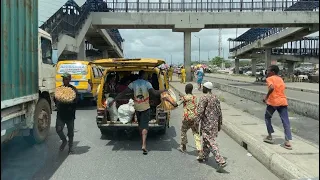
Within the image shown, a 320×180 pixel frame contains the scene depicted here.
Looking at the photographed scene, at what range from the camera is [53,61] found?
9.38 m

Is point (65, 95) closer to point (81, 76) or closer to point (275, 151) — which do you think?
point (275, 151)

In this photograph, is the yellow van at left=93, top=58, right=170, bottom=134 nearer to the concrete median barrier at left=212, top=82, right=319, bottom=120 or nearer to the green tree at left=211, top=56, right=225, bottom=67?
the concrete median barrier at left=212, top=82, right=319, bottom=120

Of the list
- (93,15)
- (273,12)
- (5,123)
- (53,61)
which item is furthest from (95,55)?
(5,123)

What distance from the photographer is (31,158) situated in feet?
22.2

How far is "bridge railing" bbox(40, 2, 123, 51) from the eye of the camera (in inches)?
860

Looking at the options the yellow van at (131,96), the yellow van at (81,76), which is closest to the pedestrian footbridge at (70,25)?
the yellow van at (81,76)

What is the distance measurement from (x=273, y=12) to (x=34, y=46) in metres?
29.6

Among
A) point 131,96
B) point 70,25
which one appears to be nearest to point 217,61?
point 70,25

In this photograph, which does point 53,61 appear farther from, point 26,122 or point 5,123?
point 5,123

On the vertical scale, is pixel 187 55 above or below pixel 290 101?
above

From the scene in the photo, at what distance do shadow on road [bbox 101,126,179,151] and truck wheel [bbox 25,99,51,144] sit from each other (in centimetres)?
144

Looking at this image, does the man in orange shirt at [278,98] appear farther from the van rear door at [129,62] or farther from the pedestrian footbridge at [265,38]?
the pedestrian footbridge at [265,38]

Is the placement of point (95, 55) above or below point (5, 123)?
above

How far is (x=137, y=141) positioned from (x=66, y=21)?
1774cm
